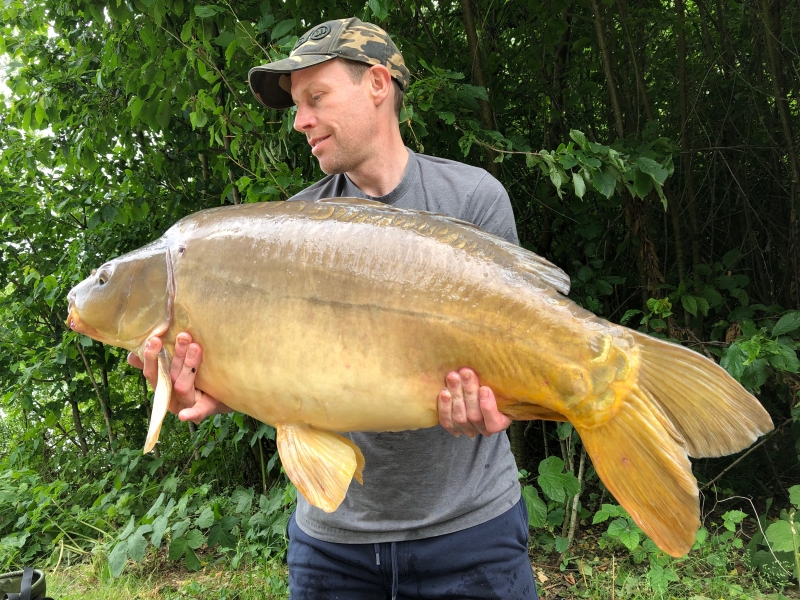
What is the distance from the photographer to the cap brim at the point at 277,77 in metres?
1.33

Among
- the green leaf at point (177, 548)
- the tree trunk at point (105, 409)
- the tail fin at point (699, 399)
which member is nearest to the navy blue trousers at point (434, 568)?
the tail fin at point (699, 399)

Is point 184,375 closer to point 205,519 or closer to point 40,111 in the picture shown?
point 205,519

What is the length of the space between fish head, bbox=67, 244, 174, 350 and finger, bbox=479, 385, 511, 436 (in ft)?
2.07

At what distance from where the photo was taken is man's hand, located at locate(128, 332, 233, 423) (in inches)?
45.9

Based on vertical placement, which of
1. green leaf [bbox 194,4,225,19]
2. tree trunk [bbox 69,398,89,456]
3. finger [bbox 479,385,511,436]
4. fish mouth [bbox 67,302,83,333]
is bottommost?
tree trunk [bbox 69,398,89,456]

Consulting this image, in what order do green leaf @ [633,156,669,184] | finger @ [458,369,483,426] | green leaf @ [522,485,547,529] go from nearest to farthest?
finger @ [458,369,483,426], green leaf @ [633,156,669,184], green leaf @ [522,485,547,529]

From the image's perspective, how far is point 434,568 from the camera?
1.27m

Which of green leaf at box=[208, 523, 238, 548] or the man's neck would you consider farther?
green leaf at box=[208, 523, 238, 548]

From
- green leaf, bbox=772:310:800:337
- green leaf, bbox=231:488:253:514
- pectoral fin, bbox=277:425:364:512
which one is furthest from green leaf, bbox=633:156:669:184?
green leaf, bbox=231:488:253:514

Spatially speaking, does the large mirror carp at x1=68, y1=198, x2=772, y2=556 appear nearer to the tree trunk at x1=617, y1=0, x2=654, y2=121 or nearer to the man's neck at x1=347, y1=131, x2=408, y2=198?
the man's neck at x1=347, y1=131, x2=408, y2=198

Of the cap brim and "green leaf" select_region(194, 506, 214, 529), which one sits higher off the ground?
the cap brim

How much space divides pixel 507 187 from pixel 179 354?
8.31 ft

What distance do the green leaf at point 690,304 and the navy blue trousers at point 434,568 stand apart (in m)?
1.77

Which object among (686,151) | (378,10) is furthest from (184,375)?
(686,151)
